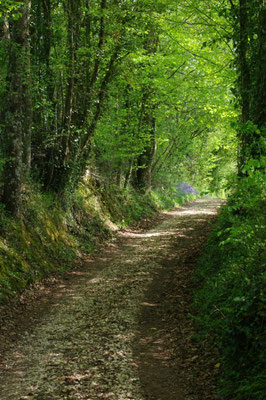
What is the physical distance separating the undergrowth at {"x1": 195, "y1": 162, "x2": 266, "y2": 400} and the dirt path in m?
0.32

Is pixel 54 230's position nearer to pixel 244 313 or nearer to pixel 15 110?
pixel 15 110

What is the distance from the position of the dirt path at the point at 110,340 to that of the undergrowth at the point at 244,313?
32cm

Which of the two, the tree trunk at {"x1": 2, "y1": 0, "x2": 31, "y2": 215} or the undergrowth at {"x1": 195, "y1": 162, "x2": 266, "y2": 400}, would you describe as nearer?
the undergrowth at {"x1": 195, "y1": 162, "x2": 266, "y2": 400}

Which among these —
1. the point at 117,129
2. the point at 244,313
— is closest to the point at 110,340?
the point at 244,313

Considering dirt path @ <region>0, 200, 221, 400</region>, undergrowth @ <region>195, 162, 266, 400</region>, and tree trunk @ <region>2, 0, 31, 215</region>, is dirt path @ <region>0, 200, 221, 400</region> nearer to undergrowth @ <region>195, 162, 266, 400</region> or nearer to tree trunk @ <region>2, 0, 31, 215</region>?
undergrowth @ <region>195, 162, 266, 400</region>

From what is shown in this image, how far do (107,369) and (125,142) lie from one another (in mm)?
13287

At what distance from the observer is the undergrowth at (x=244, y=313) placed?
429cm

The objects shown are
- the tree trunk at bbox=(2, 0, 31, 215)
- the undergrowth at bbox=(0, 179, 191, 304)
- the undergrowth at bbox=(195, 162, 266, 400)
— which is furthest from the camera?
the tree trunk at bbox=(2, 0, 31, 215)

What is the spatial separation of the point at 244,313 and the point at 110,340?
246cm

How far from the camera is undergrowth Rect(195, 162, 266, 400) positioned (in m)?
4.29

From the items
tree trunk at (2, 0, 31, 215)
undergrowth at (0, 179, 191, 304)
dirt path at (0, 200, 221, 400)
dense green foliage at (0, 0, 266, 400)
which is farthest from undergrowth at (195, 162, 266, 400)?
tree trunk at (2, 0, 31, 215)

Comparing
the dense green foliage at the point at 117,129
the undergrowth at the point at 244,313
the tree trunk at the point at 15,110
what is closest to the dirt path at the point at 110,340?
the undergrowth at the point at 244,313

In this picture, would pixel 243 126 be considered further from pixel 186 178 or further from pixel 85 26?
pixel 186 178

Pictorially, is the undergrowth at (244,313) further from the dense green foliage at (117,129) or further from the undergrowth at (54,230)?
the undergrowth at (54,230)
